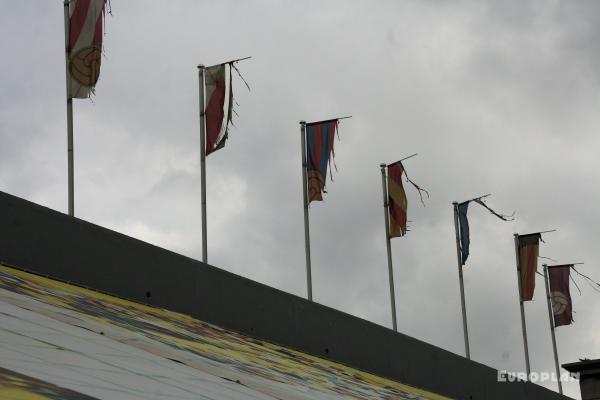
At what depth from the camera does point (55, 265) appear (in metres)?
15.8

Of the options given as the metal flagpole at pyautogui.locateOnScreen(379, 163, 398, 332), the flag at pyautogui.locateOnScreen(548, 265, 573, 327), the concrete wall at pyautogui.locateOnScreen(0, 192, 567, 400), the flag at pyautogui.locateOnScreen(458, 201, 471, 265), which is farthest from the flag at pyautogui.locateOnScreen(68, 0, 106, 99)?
the flag at pyautogui.locateOnScreen(548, 265, 573, 327)

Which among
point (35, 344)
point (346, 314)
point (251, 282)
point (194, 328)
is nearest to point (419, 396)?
point (346, 314)

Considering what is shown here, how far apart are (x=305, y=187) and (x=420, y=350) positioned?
437 centimetres

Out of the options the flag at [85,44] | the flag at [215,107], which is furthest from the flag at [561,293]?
the flag at [85,44]

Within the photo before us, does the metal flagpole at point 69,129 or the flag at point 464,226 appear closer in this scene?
the metal flagpole at point 69,129

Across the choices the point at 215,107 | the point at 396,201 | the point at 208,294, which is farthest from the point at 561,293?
the point at 208,294

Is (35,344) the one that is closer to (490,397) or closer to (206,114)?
(206,114)

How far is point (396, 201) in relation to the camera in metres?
28.9

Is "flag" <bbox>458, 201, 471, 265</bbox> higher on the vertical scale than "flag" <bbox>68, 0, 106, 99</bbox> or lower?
higher

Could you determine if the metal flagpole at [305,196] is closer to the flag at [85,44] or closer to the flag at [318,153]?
the flag at [318,153]

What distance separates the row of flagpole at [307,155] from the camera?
20406 millimetres

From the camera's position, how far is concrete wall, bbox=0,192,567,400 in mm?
15578

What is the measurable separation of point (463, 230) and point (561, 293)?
14.1ft

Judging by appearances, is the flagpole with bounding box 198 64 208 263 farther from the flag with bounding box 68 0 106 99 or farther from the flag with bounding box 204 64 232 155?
the flag with bounding box 68 0 106 99
